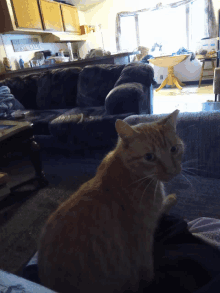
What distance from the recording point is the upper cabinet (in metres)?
4.04

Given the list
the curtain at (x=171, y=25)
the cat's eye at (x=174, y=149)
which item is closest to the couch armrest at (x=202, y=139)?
the cat's eye at (x=174, y=149)

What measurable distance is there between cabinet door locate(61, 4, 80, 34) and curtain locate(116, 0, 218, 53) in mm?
1307

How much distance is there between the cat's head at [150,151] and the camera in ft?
2.32

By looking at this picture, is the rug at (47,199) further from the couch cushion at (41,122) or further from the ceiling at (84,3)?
the ceiling at (84,3)

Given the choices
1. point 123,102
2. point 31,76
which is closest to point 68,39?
point 31,76

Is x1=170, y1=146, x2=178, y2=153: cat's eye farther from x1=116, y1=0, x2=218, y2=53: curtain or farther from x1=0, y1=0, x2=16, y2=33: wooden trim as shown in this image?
x1=116, y1=0, x2=218, y2=53: curtain

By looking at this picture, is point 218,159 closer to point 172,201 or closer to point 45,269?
point 172,201

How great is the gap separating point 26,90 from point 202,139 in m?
2.85

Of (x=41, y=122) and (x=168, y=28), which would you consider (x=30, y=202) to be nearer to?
(x=41, y=122)

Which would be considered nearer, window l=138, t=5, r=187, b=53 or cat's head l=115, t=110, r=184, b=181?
cat's head l=115, t=110, r=184, b=181

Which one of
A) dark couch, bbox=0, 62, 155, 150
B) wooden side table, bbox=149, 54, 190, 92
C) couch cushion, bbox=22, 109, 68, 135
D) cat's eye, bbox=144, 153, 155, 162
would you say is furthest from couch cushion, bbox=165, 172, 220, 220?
wooden side table, bbox=149, 54, 190, 92

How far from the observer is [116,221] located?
2.10 ft

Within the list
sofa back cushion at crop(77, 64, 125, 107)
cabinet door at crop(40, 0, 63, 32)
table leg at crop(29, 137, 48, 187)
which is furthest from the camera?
cabinet door at crop(40, 0, 63, 32)

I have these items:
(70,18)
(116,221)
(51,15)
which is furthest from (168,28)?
(116,221)
